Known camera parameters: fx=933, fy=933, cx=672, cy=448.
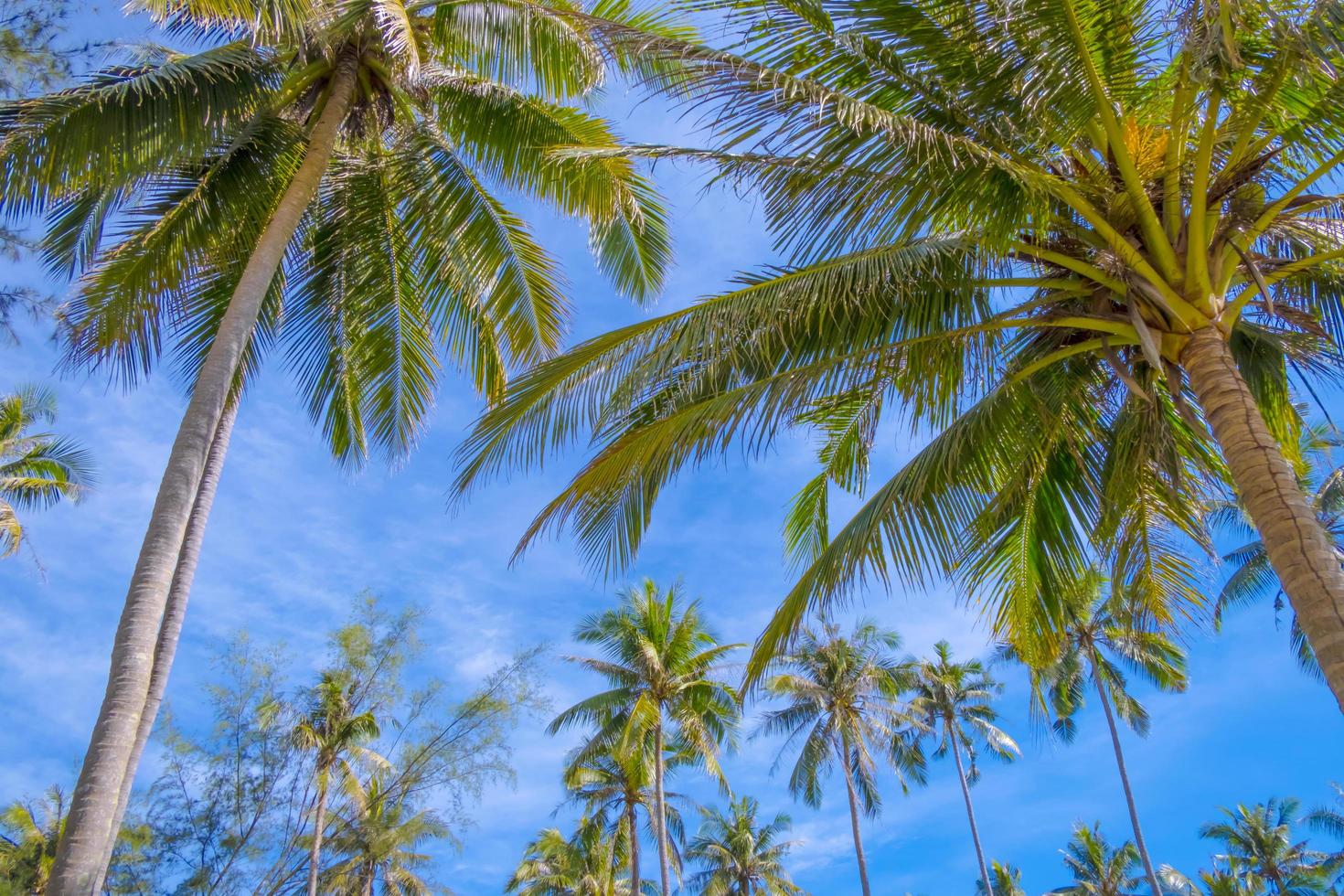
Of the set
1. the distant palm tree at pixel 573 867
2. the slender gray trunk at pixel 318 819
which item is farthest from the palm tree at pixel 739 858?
the slender gray trunk at pixel 318 819

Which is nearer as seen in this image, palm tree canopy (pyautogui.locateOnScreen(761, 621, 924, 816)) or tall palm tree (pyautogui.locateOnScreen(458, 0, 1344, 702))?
tall palm tree (pyautogui.locateOnScreen(458, 0, 1344, 702))

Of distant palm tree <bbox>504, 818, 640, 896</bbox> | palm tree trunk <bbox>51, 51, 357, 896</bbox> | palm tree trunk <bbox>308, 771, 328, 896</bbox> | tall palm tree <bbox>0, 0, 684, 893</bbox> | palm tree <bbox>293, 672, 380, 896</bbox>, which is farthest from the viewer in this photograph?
distant palm tree <bbox>504, 818, 640, 896</bbox>

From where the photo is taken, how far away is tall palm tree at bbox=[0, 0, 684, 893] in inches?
250

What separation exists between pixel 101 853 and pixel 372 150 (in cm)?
657

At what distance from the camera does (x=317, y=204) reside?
888cm

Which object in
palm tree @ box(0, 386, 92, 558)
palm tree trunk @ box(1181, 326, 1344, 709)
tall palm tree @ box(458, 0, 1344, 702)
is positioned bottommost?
palm tree trunk @ box(1181, 326, 1344, 709)

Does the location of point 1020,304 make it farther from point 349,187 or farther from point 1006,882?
point 1006,882

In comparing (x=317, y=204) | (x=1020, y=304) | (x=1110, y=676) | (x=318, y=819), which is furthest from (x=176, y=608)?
(x=1110, y=676)

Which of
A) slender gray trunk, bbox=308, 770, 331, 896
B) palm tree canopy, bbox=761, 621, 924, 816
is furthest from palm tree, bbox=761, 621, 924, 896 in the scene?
slender gray trunk, bbox=308, 770, 331, 896

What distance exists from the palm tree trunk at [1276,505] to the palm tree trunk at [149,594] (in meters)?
5.52

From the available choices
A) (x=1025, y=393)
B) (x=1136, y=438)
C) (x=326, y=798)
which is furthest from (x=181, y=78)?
(x=326, y=798)

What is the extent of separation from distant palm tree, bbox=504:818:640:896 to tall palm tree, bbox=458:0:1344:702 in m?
19.4

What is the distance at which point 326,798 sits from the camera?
1505 cm

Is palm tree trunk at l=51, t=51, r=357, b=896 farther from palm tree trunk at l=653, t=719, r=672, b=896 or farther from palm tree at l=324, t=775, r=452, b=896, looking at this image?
palm tree trunk at l=653, t=719, r=672, b=896
